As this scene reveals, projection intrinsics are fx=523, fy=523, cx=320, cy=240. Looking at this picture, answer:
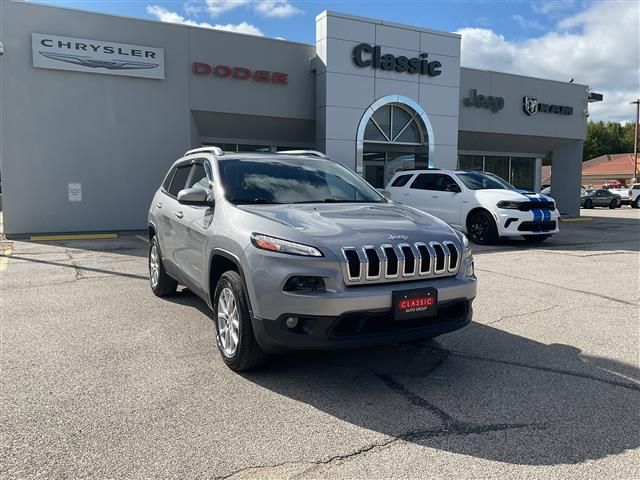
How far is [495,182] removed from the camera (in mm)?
12602

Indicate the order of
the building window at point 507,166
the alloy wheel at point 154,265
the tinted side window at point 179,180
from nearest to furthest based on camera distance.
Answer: the tinted side window at point 179,180 < the alloy wheel at point 154,265 < the building window at point 507,166

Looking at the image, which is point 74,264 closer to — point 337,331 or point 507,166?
point 337,331

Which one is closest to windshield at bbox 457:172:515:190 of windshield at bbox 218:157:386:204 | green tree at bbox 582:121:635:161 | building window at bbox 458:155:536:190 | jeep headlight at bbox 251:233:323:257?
windshield at bbox 218:157:386:204

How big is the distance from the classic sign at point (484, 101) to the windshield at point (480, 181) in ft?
25.9

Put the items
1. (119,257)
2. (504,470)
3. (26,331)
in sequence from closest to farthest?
(504,470), (26,331), (119,257)

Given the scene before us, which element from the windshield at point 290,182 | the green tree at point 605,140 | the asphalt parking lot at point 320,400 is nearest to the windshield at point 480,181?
the asphalt parking lot at point 320,400

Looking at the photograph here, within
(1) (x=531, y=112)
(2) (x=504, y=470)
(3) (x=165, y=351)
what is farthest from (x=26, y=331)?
(1) (x=531, y=112)

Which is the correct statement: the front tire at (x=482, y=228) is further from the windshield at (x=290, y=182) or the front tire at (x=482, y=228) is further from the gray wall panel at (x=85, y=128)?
the gray wall panel at (x=85, y=128)

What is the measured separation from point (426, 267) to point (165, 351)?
236 centimetres

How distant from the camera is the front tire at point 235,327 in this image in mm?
3729

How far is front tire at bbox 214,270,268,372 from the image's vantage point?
12.2ft

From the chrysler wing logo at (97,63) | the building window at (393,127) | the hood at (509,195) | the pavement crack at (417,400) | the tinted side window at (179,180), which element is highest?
the chrysler wing logo at (97,63)

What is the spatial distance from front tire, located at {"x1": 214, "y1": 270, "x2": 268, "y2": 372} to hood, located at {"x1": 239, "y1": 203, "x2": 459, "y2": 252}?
0.58m

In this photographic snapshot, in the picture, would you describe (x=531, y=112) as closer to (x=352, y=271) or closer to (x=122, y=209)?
(x=122, y=209)
